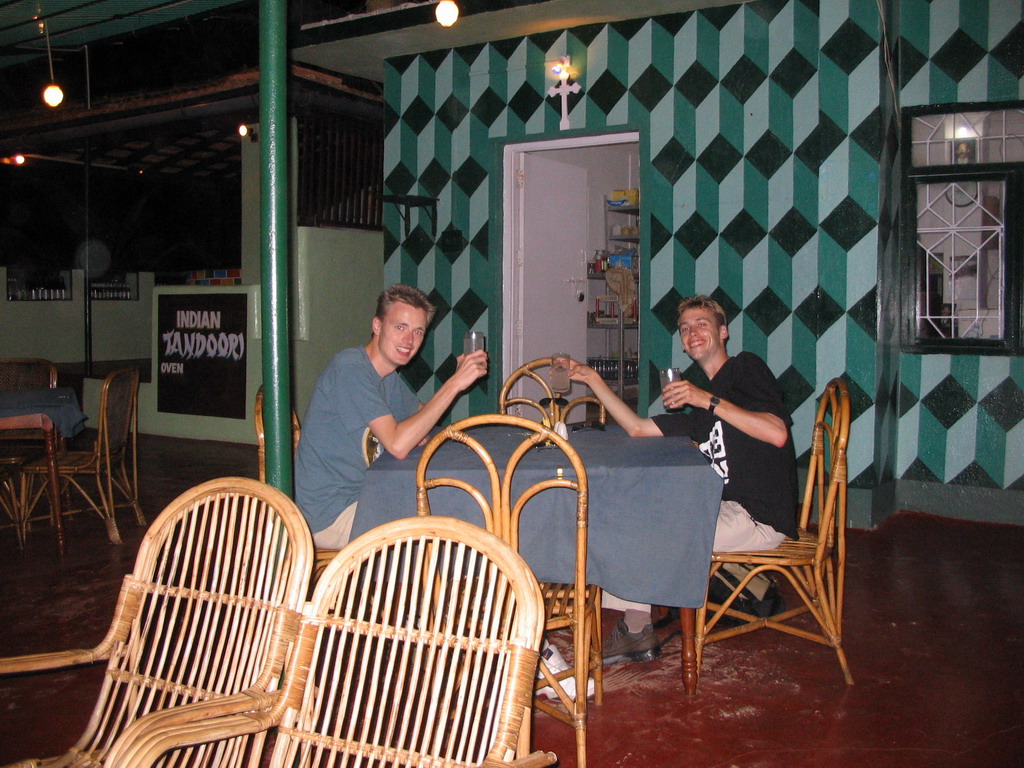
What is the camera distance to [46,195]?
1295cm

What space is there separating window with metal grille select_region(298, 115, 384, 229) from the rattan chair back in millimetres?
2693

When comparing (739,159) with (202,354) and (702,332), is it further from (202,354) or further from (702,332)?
(202,354)

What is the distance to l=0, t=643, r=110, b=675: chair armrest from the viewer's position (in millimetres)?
1562

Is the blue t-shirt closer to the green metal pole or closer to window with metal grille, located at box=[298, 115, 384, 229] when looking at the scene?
the green metal pole

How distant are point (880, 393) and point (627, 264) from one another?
353 cm

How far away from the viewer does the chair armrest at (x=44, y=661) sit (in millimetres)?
1562

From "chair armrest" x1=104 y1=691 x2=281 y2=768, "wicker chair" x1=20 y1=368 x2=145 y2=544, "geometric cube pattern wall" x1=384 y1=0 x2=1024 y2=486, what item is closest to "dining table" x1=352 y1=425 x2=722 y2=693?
"chair armrest" x1=104 y1=691 x2=281 y2=768

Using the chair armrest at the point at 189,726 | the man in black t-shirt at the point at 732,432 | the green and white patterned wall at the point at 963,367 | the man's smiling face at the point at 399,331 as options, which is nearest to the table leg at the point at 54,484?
the man's smiling face at the point at 399,331

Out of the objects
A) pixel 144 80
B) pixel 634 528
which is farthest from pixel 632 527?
pixel 144 80

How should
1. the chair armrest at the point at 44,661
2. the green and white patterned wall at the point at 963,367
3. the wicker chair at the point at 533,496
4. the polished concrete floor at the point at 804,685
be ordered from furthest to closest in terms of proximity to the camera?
the green and white patterned wall at the point at 963,367, the polished concrete floor at the point at 804,685, the wicker chair at the point at 533,496, the chair armrest at the point at 44,661

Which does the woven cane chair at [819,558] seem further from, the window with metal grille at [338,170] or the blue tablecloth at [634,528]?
the window with metal grille at [338,170]

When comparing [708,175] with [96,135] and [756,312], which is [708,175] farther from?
[96,135]

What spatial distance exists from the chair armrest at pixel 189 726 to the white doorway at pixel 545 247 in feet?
15.2

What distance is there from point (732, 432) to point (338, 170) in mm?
5623
